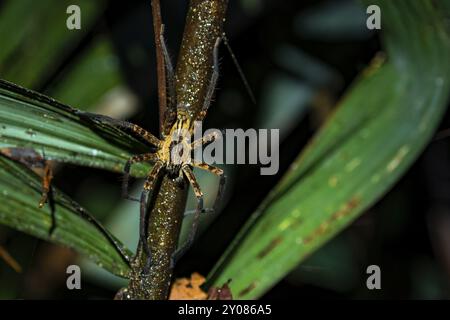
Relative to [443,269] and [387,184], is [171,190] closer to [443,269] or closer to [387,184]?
[387,184]

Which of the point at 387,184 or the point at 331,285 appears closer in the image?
the point at 387,184

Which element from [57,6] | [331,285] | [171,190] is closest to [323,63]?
[331,285]

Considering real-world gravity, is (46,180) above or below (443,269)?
below

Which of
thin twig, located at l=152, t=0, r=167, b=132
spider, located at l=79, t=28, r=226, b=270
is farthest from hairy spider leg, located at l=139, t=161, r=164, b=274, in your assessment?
thin twig, located at l=152, t=0, r=167, b=132

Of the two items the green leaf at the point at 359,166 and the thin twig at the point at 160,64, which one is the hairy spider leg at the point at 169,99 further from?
the green leaf at the point at 359,166

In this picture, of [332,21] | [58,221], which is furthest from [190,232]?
[332,21]

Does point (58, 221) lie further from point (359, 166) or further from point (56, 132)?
point (359, 166)
